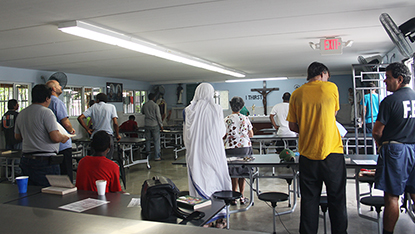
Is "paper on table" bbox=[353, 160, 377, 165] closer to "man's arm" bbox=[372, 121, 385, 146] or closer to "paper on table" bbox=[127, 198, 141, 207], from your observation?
"man's arm" bbox=[372, 121, 385, 146]

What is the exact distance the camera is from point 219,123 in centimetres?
340

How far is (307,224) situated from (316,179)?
421 millimetres

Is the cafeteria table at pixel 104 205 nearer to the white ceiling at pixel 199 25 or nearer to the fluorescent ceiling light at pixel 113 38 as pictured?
the white ceiling at pixel 199 25

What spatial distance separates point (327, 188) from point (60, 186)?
2.19 meters

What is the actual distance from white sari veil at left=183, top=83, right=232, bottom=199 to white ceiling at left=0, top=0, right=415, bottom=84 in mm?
1078

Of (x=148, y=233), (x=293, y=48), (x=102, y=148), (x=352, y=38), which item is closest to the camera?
(x=148, y=233)

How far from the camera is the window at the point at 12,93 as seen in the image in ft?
25.6

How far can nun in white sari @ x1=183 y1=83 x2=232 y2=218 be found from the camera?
336 centimetres

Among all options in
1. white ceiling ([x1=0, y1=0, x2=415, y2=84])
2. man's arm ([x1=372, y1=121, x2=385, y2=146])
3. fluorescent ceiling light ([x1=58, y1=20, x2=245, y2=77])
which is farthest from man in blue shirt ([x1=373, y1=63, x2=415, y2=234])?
fluorescent ceiling light ([x1=58, y1=20, x2=245, y2=77])

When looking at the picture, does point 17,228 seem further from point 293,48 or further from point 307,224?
point 293,48

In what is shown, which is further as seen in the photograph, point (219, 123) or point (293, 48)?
point (293, 48)

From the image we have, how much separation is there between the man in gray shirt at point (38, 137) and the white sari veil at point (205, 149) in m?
1.34

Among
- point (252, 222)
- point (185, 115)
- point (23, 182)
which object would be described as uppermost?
point (185, 115)

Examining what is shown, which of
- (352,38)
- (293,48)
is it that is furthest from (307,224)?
(293,48)
